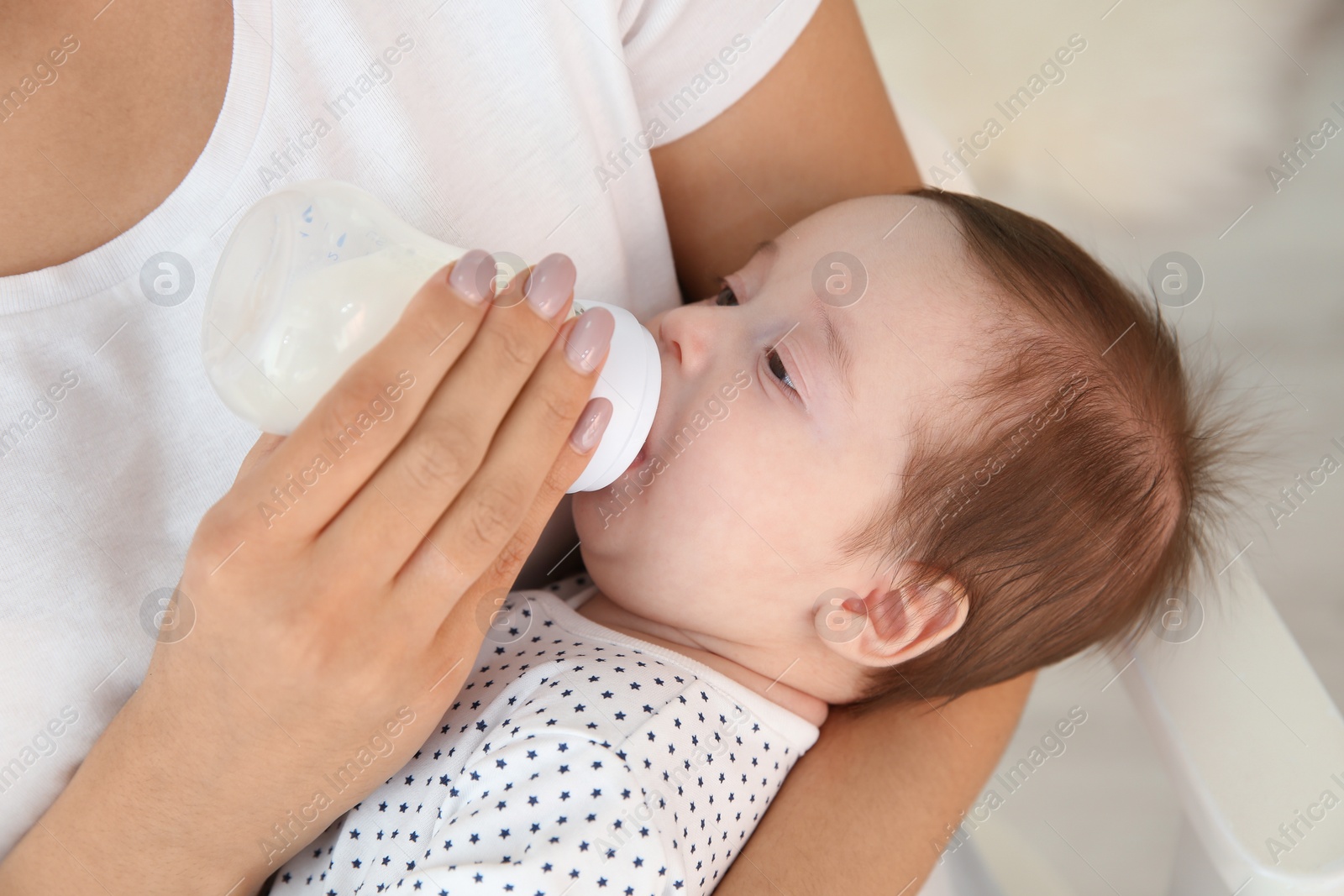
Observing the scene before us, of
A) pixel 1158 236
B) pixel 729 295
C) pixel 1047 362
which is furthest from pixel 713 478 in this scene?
pixel 1158 236

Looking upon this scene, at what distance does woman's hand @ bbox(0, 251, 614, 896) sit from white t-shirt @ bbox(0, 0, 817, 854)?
0.08 meters

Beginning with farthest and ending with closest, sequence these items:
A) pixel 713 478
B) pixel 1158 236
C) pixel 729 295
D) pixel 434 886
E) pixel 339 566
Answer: pixel 1158 236 < pixel 729 295 < pixel 713 478 < pixel 434 886 < pixel 339 566

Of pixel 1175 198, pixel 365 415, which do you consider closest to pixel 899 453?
pixel 365 415

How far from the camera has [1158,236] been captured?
7.66 ft

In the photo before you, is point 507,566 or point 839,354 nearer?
point 507,566

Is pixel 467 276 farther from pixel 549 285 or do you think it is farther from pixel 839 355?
pixel 839 355

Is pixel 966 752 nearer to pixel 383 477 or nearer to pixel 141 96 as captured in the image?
pixel 383 477

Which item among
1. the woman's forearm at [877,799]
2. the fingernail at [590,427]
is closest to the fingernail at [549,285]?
the fingernail at [590,427]

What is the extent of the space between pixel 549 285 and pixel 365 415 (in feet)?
0.53

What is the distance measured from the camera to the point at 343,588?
64 centimetres

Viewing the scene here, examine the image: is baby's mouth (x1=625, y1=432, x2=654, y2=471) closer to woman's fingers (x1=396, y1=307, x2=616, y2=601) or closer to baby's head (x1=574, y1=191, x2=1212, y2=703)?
baby's head (x1=574, y1=191, x2=1212, y2=703)

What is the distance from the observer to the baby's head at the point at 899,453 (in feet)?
3.14

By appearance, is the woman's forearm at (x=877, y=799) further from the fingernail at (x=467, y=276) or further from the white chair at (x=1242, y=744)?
the fingernail at (x=467, y=276)

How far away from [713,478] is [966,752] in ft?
1.47
